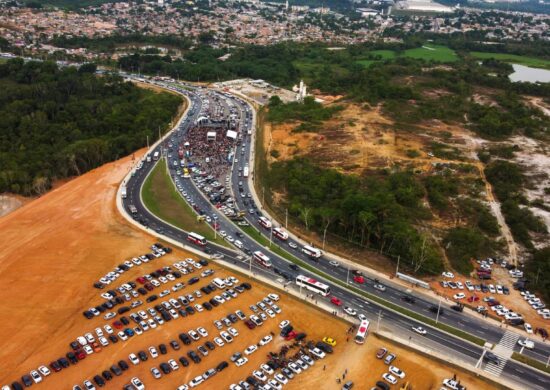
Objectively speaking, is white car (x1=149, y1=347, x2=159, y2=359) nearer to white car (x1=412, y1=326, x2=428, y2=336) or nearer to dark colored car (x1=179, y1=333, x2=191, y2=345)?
dark colored car (x1=179, y1=333, x2=191, y2=345)

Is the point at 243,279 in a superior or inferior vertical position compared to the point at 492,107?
inferior

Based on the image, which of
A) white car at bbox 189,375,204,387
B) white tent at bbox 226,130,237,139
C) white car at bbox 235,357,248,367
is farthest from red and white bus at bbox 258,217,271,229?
white tent at bbox 226,130,237,139

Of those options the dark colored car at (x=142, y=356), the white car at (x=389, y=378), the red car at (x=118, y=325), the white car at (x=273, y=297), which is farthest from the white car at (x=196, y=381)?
the white car at (x=389, y=378)

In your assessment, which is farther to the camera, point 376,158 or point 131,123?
point 131,123

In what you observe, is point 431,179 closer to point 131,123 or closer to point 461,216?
point 461,216

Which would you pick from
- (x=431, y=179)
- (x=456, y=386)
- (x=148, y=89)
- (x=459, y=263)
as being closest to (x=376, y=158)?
(x=431, y=179)

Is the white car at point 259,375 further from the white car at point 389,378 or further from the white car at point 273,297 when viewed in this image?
the white car at point 273,297
